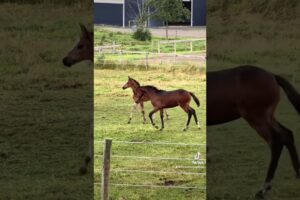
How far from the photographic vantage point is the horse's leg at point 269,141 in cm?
453

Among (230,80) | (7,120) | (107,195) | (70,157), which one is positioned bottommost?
(107,195)

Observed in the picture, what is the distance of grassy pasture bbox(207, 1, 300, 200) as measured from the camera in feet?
14.7

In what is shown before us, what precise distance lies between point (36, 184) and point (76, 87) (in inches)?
32.7

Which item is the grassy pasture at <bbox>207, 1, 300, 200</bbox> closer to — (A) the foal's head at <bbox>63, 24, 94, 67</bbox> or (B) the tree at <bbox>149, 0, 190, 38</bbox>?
(B) the tree at <bbox>149, 0, 190, 38</bbox>

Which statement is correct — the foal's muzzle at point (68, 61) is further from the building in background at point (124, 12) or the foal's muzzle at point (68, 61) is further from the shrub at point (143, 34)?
the shrub at point (143, 34)

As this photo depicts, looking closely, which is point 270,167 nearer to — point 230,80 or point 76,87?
point 230,80

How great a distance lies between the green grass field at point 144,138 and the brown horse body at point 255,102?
0.46 ft

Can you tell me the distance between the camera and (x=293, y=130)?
4516 millimetres

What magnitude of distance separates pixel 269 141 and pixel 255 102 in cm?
31

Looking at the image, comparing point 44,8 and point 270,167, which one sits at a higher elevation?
point 44,8

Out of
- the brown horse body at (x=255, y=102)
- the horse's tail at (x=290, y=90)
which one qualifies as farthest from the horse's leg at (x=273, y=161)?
the horse's tail at (x=290, y=90)

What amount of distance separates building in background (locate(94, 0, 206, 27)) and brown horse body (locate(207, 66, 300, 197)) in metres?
0.49

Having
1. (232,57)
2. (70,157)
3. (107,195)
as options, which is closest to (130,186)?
(107,195)

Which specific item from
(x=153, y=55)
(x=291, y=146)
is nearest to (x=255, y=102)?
(x=291, y=146)
